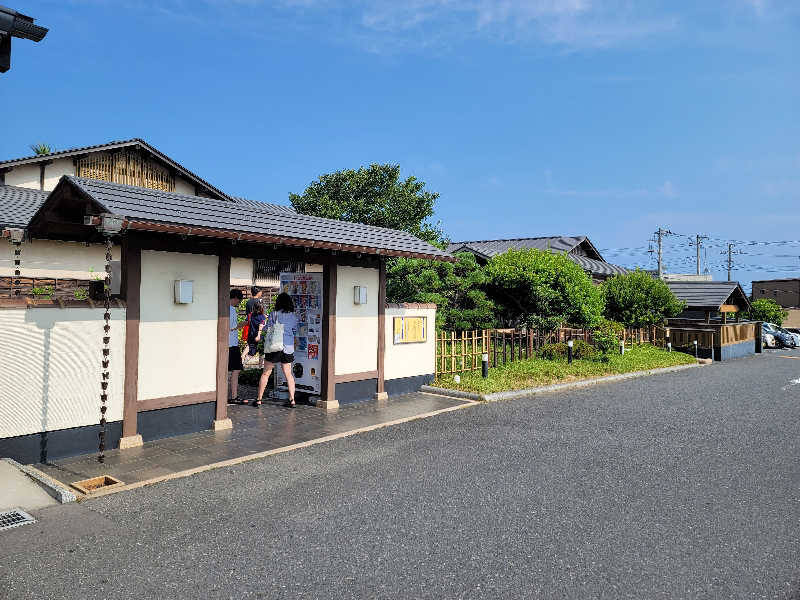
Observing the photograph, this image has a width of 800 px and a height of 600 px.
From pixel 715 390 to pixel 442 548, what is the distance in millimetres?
12369

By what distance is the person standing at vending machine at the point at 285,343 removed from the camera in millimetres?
10000

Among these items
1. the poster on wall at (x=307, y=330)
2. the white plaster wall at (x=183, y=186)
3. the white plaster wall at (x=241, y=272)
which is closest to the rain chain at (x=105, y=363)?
the poster on wall at (x=307, y=330)

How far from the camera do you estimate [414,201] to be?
36.0 m

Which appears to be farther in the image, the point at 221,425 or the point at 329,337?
the point at 329,337

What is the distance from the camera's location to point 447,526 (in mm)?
4961

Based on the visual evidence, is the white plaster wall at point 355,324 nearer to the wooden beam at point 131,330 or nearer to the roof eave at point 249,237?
the roof eave at point 249,237

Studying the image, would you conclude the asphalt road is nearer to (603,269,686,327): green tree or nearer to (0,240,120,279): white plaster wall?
(0,240,120,279): white plaster wall

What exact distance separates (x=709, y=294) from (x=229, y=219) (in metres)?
27.5

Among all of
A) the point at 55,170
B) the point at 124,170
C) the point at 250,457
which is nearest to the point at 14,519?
the point at 250,457

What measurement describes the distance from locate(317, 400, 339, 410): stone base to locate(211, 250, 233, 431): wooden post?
1967 mm

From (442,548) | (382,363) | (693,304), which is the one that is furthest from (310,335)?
(693,304)

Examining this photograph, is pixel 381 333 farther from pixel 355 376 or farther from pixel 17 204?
pixel 17 204

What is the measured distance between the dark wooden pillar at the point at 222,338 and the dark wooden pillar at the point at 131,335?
1.23 metres

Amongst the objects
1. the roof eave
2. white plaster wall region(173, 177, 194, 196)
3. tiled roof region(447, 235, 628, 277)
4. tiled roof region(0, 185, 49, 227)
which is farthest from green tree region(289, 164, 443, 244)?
the roof eave
